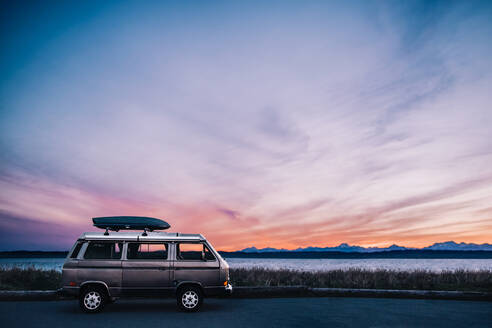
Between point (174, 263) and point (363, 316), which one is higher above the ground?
point (174, 263)

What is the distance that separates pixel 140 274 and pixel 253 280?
28.5 feet

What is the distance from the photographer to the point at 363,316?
1030cm

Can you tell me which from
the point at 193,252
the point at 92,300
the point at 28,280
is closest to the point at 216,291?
the point at 193,252

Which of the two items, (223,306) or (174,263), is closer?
(174,263)

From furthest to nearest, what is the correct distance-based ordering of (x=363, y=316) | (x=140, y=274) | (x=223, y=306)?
(x=223, y=306), (x=140, y=274), (x=363, y=316)

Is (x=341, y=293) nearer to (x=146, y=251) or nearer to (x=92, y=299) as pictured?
(x=146, y=251)

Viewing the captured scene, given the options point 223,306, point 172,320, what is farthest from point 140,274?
point 223,306

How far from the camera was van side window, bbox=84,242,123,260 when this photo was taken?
11.0m

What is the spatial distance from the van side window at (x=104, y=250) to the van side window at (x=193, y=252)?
1.70m

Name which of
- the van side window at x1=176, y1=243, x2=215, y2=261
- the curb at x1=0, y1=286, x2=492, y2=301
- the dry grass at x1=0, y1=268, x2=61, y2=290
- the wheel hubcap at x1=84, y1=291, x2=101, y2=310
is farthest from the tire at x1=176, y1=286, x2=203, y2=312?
the dry grass at x1=0, y1=268, x2=61, y2=290

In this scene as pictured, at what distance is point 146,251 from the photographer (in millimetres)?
11234

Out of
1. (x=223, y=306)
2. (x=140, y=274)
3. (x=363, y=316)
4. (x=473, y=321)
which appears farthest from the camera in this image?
(x=223, y=306)

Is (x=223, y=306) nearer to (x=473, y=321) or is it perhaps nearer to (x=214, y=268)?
(x=214, y=268)

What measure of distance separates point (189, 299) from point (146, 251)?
1.86 meters
